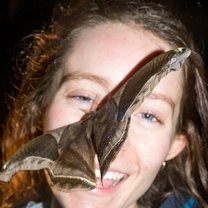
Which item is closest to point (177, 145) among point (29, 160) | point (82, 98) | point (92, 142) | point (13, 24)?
point (82, 98)

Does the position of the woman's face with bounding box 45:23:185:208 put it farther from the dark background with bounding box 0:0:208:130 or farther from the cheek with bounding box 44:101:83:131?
the dark background with bounding box 0:0:208:130

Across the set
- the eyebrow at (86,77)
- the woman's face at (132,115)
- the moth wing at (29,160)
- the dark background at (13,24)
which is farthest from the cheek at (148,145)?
the dark background at (13,24)

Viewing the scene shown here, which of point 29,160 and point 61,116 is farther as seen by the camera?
point 61,116

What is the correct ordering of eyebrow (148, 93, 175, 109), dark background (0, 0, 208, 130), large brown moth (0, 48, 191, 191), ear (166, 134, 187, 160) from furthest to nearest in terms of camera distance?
dark background (0, 0, 208, 130) < ear (166, 134, 187, 160) < eyebrow (148, 93, 175, 109) < large brown moth (0, 48, 191, 191)

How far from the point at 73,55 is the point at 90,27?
0.40ft

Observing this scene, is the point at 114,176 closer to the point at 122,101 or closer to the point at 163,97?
the point at 163,97

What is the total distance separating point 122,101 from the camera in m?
0.91

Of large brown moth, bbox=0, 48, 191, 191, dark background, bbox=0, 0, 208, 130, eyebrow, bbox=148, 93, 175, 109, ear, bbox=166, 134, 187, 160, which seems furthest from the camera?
dark background, bbox=0, 0, 208, 130

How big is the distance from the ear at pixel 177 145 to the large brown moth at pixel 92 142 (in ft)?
1.62

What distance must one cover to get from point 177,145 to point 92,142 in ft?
1.94

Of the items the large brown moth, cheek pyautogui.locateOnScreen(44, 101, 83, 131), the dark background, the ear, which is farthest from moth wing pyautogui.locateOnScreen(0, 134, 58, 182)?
the dark background

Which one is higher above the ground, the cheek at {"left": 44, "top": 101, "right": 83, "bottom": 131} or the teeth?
the cheek at {"left": 44, "top": 101, "right": 83, "bottom": 131}

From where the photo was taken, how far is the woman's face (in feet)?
3.94

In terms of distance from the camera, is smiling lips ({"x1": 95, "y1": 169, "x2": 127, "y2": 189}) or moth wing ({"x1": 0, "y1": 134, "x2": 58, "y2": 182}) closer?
moth wing ({"x1": 0, "y1": 134, "x2": 58, "y2": 182})
